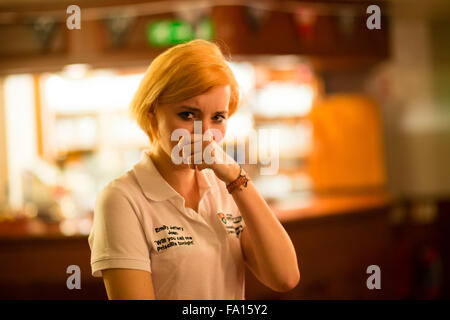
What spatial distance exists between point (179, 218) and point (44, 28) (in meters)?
2.97

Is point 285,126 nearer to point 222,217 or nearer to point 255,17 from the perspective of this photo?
point 255,17

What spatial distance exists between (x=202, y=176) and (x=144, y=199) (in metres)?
0.17

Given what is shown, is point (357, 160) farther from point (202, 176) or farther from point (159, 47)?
point (202, 176)

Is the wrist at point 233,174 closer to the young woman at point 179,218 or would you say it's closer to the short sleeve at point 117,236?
the young woman at point 179,218

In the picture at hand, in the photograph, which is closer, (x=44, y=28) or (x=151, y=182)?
(x=151, y=182)

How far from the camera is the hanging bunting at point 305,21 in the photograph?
3719 millimetres

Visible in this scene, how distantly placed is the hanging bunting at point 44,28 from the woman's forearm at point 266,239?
119 inches

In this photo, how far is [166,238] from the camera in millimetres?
1012

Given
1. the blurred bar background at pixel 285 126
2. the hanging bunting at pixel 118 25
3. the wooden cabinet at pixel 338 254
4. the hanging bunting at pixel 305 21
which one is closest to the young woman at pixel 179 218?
the blurred bar background at pixel 285 126

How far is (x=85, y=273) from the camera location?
105 inches

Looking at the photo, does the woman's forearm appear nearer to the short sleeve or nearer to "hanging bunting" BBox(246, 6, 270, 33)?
the short sleeve

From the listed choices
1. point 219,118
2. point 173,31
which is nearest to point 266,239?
point 219,118

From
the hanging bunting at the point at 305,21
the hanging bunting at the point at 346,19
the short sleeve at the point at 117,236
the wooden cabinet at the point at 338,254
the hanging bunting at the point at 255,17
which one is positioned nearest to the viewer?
the short sleeve at the point at 117,236

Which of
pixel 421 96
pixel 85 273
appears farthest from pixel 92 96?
pixel 421 96
